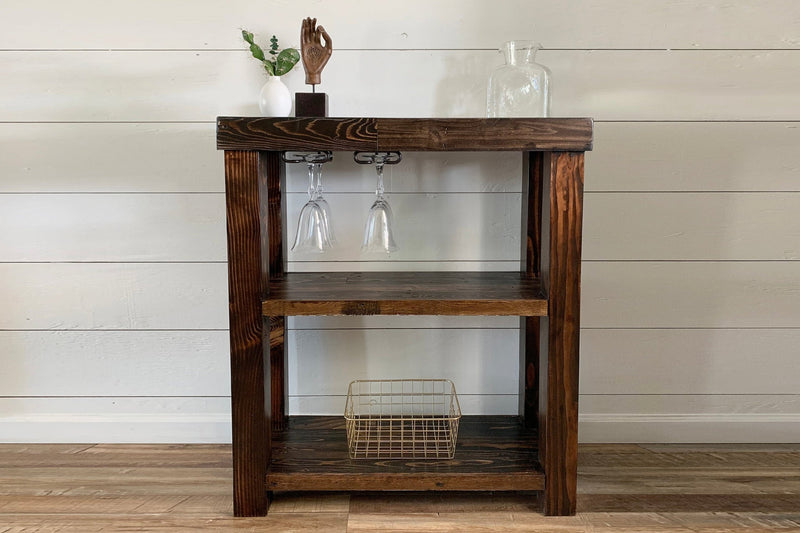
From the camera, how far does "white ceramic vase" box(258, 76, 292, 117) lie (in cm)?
154

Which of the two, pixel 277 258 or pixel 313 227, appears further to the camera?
pixel 277 258

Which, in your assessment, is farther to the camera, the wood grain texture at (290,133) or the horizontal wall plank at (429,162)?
the horizontal wall plank at (429,162)

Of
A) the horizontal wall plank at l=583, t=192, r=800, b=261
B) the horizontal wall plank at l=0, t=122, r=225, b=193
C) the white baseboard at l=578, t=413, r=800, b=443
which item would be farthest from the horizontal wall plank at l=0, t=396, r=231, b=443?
the horizontal wall plank at l=583, t=192, r=800, b=261

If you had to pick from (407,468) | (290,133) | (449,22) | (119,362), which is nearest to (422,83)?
(449,22)

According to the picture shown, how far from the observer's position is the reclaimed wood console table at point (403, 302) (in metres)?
1.34

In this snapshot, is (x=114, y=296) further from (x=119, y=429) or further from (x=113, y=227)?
(x=119, y=429)

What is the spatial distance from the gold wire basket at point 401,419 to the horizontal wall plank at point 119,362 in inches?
15.1

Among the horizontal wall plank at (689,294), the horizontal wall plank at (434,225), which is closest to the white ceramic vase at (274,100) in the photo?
the horizontal wall plank at (434,225)

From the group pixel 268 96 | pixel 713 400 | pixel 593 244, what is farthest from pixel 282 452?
pixel 713 400

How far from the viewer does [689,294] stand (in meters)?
1.78

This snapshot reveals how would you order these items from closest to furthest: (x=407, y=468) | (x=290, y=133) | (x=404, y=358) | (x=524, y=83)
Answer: (x=290, y=133)
(x=407, y=468)
(x=524, y=83)
(x=404, y=358)

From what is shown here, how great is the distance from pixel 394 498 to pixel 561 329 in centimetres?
52

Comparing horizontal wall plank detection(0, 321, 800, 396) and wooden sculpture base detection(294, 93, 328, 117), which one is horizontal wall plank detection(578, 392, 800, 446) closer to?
horizontal wall plank detection(0, 321, 800, 396)

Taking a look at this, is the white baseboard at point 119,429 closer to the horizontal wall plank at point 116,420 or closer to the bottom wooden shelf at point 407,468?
the horizontal wall plank at point 116,420
